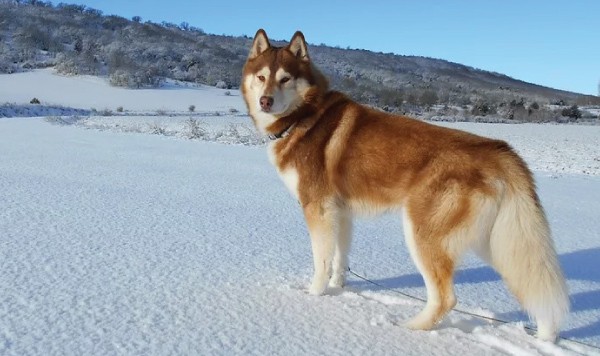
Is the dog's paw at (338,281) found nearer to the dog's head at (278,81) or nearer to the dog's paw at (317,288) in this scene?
the dog's paw at (317,288)

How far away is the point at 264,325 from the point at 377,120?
1768 millimetres

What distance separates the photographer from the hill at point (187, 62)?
55531 mm

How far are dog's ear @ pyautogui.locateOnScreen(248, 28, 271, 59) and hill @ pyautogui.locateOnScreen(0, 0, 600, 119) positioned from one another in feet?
124

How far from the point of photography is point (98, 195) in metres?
6.86

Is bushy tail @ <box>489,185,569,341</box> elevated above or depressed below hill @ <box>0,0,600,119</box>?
below

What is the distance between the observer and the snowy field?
274 centimetres

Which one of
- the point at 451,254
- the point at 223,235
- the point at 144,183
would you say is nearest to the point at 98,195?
the point at 144,183

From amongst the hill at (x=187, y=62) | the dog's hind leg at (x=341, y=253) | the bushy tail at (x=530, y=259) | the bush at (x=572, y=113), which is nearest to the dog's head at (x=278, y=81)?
the dog's hind leg at (x=341, y=253)

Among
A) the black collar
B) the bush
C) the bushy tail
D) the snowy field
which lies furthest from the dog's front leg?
the bush

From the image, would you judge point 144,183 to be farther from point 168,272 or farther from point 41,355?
point 41,355

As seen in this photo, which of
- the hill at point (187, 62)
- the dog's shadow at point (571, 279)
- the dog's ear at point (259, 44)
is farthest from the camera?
the hill at point (187, 62)

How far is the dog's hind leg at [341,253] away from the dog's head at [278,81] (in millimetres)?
1042

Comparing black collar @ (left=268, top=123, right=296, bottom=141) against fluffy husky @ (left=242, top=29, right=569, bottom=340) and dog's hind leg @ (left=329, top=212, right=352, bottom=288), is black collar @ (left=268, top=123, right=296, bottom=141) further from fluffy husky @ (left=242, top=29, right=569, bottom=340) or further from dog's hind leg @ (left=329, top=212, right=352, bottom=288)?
dog's hind leg @ (left=329, top=212, right=352, bottom=288)

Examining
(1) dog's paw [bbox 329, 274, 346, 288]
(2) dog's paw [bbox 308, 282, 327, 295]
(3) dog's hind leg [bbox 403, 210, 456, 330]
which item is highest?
(3) dog's hind leg [bbox 403, 210, 456, 330]
